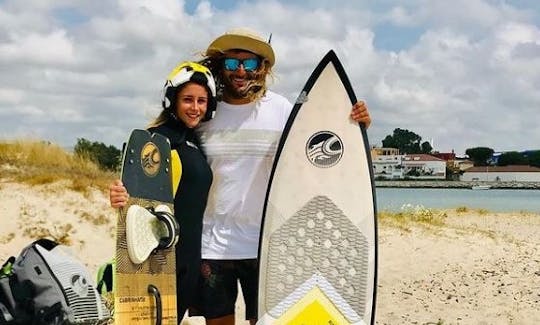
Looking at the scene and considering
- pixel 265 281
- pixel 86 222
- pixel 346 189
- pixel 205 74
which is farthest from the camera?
pixel 86 222

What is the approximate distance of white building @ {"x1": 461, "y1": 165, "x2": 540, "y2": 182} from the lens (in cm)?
6419

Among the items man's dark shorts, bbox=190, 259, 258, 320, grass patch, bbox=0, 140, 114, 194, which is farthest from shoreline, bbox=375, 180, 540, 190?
man's dark shorts, bbox=190, 259, 258, 320

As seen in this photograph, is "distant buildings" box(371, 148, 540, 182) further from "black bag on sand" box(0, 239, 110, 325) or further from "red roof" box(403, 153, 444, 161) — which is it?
"black bag on sand" box(0, 239, 110, 325)

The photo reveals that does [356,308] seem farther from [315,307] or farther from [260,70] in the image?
[260,70]

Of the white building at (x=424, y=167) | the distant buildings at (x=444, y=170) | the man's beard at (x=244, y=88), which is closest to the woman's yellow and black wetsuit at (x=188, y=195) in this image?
the man's beard at (x=244, y=88)

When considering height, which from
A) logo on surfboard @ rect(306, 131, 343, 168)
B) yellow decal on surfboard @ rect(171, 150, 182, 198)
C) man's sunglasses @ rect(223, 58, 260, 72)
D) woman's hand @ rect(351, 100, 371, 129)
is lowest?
yellow decal on surfboard @ rect(171, 150, 182, 198)

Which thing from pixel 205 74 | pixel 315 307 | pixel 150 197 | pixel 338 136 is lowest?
pixel 315 307

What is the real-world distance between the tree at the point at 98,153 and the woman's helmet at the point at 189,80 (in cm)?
868

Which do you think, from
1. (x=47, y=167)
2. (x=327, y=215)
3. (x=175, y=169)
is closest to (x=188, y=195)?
(x=175, y=169)

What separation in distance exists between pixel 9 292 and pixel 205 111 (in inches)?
42.6

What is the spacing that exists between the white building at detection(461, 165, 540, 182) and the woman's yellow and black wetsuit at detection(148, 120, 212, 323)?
203 ft

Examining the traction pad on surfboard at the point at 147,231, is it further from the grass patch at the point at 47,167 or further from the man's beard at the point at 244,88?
the grass patch at the point at 47,167

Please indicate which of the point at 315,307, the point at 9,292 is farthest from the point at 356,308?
the point at 9,292

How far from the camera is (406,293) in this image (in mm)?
7156
